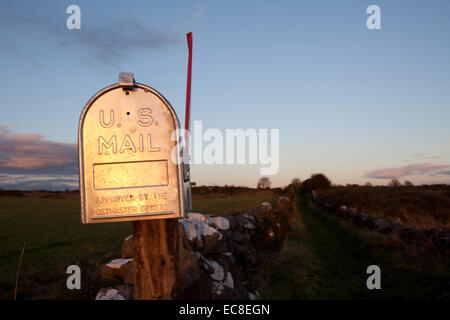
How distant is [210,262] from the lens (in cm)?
402

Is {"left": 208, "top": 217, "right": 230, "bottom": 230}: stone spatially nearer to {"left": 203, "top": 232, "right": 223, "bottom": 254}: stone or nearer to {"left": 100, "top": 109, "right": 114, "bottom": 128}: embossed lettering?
{"left": 203, "top": 232, "right": 223, "bottom": 254}: stone

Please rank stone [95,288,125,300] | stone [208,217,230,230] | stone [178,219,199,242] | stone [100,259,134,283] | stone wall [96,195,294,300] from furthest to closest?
stone [208,217,230,230] → stone [178,219,199,242] → stone [100,259,134,283] → stone [95,288,125,300] → stone wall [96,195,294,300]

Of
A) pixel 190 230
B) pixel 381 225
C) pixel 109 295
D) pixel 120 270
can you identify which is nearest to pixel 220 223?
pixel 190 230

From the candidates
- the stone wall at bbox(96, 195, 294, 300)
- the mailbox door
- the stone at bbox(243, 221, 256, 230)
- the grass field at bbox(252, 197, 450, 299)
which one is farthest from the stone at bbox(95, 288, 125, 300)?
the stone at bbox(243, 221, 256, 230)

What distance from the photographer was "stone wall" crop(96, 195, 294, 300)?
10.4ft

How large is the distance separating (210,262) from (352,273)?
4204mm

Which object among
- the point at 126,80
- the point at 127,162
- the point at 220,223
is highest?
the point at 126,80

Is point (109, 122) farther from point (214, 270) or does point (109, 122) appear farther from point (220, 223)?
point (220, 223)

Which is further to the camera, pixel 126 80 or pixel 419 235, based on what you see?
pixel 419 235

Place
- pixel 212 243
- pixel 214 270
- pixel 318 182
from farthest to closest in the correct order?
pixel 318 182 < pixel 212 243 < pixel 214 270

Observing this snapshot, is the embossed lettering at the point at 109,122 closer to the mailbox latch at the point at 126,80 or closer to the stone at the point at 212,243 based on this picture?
the mailbox latch at the point at 126,80

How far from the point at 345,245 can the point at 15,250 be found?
10049 mm

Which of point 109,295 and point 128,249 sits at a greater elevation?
point 128,249
